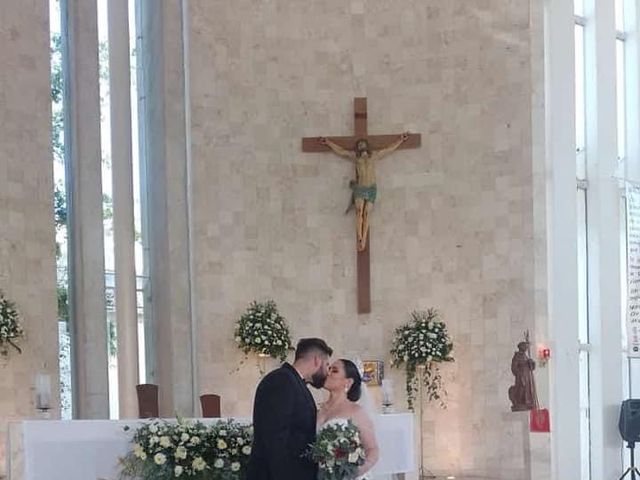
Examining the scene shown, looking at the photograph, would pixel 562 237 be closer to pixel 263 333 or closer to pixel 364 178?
pixel 364 178

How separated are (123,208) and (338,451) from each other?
640 centimetres

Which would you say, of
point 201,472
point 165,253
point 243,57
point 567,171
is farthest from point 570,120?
point 201,472

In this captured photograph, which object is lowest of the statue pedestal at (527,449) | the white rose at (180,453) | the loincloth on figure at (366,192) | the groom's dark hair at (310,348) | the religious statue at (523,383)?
the statue pedestal at (527,449)

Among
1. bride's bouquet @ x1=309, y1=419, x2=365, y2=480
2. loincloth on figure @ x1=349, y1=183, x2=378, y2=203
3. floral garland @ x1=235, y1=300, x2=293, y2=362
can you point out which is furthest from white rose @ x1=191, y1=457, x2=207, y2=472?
loincloth on figure @ x1=349, y1=183, x2=378, y2=203

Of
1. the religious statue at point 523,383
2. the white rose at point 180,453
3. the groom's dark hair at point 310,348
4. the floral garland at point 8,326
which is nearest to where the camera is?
the groom's dark hair at point 310,348

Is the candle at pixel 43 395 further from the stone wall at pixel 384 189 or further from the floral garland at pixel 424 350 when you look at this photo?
the floral garland at pixel 424 350

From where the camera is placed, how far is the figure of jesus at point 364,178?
1137 centimetres

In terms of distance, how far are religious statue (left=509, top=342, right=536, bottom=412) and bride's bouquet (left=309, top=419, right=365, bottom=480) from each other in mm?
5302

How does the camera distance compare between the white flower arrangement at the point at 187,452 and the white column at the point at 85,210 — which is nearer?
the white flower arrangement at the point at 187,452

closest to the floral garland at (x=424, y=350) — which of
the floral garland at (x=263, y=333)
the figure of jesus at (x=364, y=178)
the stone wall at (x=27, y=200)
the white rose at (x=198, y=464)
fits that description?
the figure of jesus at (x=364, y=178)

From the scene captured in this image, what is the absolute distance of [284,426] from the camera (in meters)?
5.33

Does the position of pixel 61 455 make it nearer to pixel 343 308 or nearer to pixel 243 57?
pixel 343 308

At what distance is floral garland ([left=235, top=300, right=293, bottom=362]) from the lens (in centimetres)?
1088

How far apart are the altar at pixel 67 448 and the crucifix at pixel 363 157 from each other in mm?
5179
